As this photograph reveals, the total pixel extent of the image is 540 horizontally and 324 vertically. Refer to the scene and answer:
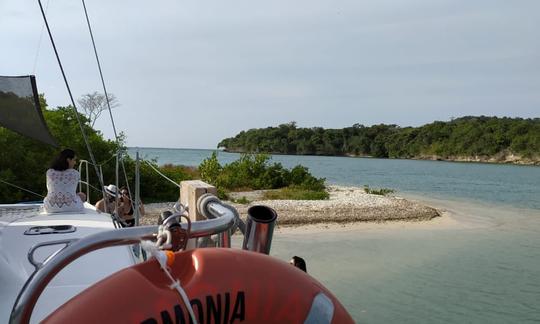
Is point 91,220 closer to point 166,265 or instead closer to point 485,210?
point 166,265

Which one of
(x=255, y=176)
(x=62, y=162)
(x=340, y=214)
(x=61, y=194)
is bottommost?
(x=340, y=214)

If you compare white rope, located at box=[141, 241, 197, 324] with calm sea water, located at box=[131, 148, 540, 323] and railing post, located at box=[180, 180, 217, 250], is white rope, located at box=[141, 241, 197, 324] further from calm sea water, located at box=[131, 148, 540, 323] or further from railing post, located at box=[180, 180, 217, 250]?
calm sea water, located at box=[131, 148, 540, 323]

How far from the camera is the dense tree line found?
72125mm

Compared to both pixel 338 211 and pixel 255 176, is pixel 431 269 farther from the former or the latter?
pixel 255 176

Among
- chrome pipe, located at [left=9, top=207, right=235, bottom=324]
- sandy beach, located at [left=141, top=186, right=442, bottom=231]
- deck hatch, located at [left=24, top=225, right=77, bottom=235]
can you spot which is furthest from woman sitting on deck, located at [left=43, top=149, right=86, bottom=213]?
sandy beach, located at [left=141, top=186, right=442, bottom=231]

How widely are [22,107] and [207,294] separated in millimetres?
3485

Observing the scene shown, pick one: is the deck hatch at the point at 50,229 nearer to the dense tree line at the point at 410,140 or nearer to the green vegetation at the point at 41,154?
the green vegetation at the point at 41,154

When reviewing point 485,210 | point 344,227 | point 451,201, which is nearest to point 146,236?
point 344,227

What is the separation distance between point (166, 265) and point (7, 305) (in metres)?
1.56

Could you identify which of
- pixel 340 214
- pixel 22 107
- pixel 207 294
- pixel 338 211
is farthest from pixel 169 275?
pixel 338 211

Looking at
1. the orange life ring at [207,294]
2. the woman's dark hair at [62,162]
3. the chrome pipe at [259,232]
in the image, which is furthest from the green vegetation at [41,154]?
the orange life ring at [207,294]

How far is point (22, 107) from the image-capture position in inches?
163

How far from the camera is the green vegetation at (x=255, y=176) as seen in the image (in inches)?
900

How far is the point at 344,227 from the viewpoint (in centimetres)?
1443
